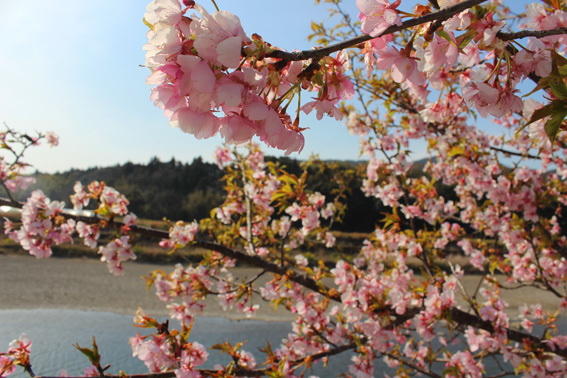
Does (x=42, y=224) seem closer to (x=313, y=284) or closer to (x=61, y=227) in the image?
A: (x=61, y=227)

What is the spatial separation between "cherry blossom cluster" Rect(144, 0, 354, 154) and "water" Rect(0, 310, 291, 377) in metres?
2.85

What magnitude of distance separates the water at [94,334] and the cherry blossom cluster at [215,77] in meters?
2.85

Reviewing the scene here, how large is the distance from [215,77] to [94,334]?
3883 mm

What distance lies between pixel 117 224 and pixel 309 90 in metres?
0.97

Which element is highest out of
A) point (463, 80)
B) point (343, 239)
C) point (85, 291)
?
point (463, 80)

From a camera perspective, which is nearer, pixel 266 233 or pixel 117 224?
pixel 117 224

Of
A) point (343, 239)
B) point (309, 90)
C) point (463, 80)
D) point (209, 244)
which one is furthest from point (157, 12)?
point (343, 239)

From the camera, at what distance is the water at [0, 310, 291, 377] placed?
9.18 feet

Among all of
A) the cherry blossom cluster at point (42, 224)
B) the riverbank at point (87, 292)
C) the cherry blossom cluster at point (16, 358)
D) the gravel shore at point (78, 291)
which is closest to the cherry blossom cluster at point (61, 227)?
the cherry blossom cluster at point (42, 224)

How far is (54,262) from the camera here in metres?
6.66

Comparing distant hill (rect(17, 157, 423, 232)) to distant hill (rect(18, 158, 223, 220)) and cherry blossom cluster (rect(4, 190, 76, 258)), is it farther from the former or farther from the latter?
cherry blossom cluster (rect(4, 190, 76, 258))

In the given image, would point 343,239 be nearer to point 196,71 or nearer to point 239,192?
point 239,192

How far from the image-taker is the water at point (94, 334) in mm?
2797

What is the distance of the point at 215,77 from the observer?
28 cm
